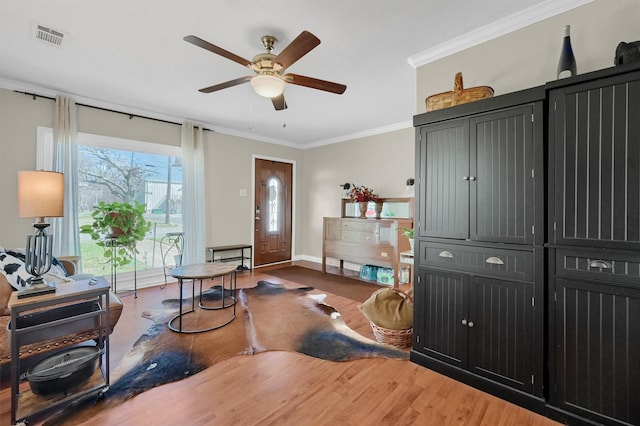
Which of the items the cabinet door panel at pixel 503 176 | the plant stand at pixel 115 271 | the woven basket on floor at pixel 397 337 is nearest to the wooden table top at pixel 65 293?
the plant stand at pixel 115 271

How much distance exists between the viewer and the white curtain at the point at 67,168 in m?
3.54

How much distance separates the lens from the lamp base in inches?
66.0

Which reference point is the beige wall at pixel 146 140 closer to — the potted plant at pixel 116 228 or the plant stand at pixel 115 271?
the potted plant at pixel 116 228

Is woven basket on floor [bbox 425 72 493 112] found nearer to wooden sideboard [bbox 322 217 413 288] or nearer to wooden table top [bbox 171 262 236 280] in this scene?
wooden sideboard [bbox 322 217 413 288]

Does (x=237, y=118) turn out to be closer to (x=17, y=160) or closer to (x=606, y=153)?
(x=17, y=160)

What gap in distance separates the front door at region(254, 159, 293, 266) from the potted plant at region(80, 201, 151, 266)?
91.2 inches

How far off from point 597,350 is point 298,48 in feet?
8.34

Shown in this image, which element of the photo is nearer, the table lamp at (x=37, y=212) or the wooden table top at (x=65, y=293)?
the wooden table top at (x=65, y=293)

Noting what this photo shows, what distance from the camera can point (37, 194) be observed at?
71.4 inches

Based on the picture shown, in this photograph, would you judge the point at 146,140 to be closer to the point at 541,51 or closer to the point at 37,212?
the point at 37,212

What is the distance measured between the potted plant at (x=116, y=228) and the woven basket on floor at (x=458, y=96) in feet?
12.5

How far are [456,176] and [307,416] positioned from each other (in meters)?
1.87

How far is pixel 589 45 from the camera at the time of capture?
1.87 metres

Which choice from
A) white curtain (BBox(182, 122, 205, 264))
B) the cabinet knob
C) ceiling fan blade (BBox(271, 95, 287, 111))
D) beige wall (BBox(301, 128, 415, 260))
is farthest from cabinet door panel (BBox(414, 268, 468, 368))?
white curtain (BBox(182, 122, 205, 264))
